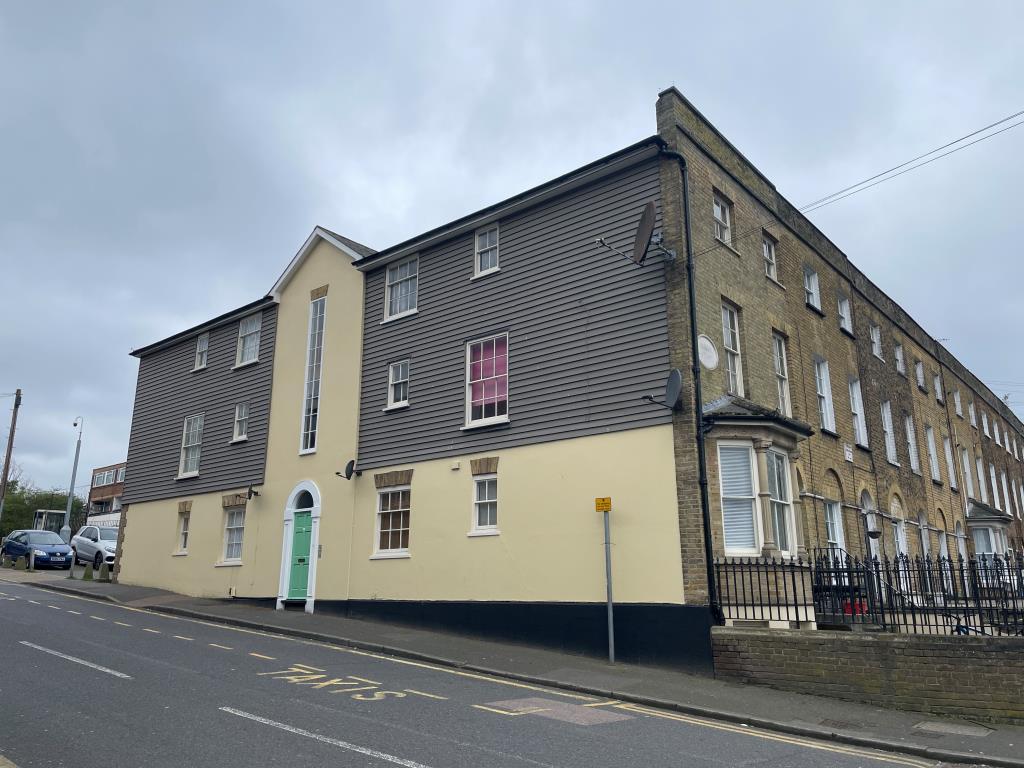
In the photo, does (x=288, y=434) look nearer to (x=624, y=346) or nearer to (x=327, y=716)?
(x=624, y=346)

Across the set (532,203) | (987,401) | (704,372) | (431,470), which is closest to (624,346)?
(704,372)

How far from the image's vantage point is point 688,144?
15258 millimetres

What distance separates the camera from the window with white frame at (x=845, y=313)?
21.4 metres

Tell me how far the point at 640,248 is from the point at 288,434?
11.5 meters

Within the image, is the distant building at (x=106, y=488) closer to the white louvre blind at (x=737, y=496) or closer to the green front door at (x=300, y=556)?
the green front door at (x=300, y=556)

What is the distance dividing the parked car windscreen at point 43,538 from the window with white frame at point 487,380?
24.4 meters

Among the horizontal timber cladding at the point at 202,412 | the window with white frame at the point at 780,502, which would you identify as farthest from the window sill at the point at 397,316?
the window with white frame at the point at 780,502

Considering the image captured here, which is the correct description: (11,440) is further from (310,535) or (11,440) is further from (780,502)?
(780,502)

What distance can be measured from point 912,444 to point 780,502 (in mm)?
12863

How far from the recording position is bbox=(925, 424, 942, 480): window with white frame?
83.0 feet

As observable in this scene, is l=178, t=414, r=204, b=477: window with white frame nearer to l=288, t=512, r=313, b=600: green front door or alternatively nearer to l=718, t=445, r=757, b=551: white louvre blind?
l=288, t=512, r=313, b=600: green front door

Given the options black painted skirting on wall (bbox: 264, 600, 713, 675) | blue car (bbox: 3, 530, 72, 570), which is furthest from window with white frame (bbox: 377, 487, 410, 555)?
blue car (bbox: 3, 530, 72, 570)

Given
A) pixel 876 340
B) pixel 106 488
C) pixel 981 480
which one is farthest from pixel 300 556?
pixel 106 488

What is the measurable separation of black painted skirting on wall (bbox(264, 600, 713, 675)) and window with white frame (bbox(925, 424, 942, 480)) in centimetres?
1653
